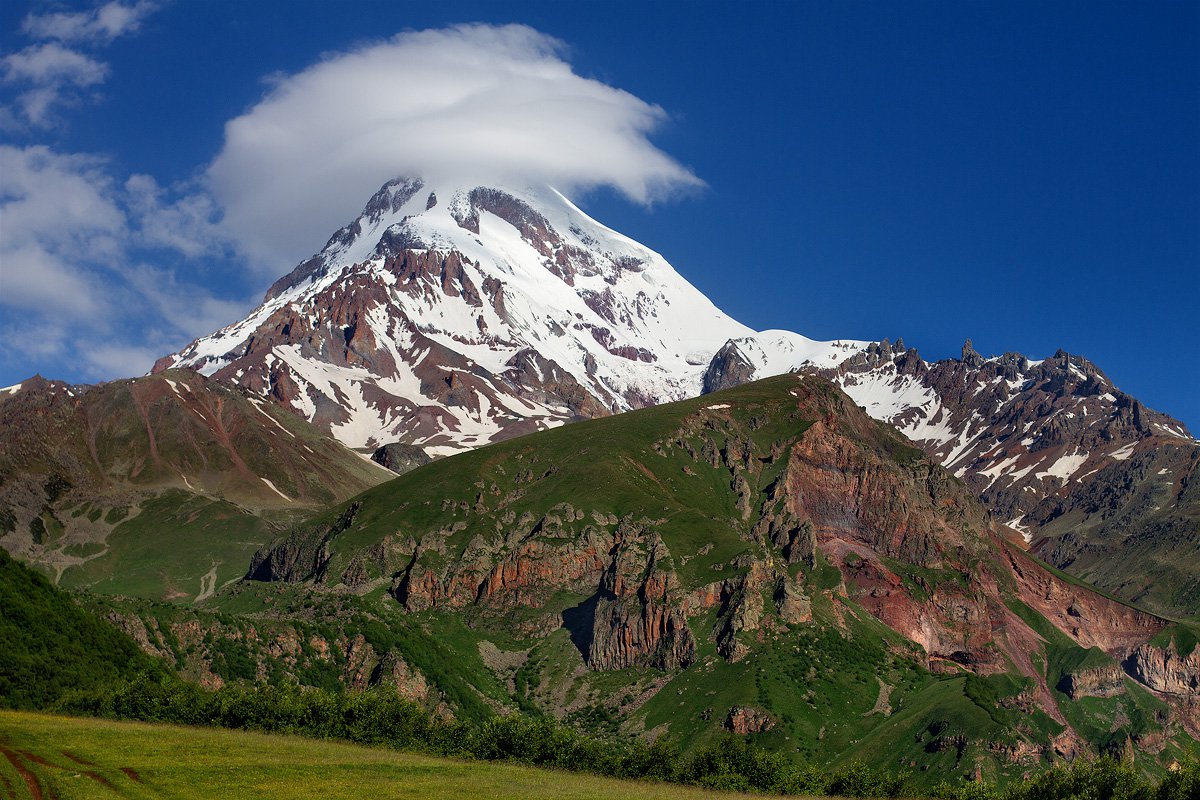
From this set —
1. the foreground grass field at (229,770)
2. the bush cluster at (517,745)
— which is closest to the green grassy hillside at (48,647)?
the bush cluster at (517,745)

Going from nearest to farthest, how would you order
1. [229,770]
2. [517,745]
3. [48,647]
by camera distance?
[229,770] < [517,745] < [48,647]

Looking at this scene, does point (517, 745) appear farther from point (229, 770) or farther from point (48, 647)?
point (48, 647)

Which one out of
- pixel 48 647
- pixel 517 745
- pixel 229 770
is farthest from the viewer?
pixel 48 647

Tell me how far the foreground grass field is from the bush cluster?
16.3 m

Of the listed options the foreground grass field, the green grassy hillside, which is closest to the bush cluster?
the green grassy hillside

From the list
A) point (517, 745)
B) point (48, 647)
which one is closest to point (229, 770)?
point (517, 745)

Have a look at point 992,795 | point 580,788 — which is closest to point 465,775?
point 580,788

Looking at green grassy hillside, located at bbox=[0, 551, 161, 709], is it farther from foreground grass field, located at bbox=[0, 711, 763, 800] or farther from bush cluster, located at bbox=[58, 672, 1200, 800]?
foreground grass field, located at bbox=[0, 711, 763, 800]

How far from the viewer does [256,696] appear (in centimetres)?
15000

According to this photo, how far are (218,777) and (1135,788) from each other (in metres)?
94.2

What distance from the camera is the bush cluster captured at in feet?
468

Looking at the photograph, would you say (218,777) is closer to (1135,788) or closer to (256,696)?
(256,696)

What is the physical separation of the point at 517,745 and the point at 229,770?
195 ft

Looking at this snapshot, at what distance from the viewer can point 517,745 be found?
154625 millimetres
